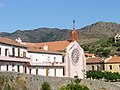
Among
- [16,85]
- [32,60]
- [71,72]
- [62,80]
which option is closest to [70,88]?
[62,80]

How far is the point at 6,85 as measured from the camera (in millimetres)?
39812

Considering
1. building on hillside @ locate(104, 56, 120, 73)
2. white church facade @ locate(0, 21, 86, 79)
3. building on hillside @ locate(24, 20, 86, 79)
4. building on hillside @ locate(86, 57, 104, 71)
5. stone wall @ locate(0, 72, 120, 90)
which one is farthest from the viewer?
building on hillside @ locate(86, 57, 104, 71)

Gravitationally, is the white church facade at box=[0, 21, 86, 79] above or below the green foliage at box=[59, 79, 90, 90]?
above

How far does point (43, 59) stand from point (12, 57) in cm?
1818

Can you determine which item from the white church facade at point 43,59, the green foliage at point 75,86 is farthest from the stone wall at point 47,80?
the white church facade at point 43,59

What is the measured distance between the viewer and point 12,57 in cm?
6384

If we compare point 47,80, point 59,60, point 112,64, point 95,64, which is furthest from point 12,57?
point 95,64

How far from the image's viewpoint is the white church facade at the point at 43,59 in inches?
2512

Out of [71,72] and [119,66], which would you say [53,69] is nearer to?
[71,72]

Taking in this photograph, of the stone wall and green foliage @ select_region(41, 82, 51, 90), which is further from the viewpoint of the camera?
green foliage @ select_region(41, 82, 51, 90)

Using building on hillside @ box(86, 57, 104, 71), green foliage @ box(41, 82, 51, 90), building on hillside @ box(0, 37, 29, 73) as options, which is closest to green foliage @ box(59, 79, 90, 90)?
green foliage @ box(41, 82, 51, 90)

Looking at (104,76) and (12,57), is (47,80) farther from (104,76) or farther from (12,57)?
(104,76)

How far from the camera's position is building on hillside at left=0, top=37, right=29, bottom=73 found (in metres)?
60.9

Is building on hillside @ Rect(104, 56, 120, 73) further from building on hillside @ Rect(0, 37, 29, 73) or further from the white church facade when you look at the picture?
building on hillside @ Rect(0, 37, 29, 73)
